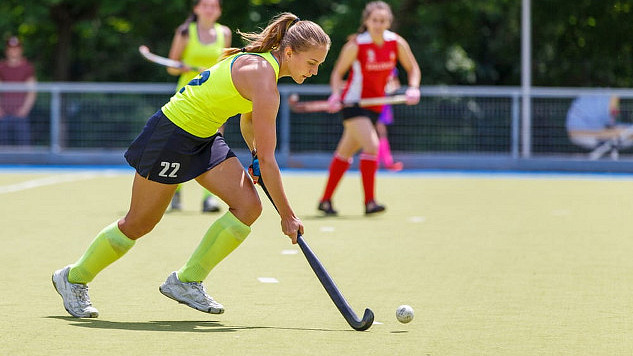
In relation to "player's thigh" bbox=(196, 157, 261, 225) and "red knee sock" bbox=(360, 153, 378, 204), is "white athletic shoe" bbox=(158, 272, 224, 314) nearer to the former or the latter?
"player's thigh" bbox=(196, 157, 261, 225)

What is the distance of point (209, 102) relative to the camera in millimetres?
6047

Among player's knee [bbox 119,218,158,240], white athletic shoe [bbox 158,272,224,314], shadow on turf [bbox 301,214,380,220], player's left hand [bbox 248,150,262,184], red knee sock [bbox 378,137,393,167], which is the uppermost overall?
player's left hand [bbox 248,150,262,184]

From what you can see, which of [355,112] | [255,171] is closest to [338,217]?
[355,112]

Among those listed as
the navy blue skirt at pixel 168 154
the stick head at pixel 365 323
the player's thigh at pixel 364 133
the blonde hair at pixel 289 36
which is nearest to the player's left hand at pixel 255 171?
the navy blue skirt at pixel 168 154

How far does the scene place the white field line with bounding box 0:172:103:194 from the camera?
14.3 metres

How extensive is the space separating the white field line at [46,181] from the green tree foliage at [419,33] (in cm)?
490

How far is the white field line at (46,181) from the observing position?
47.0ft

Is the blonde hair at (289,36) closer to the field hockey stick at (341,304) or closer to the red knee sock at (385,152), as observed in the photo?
the field hockey stick at (341,304)

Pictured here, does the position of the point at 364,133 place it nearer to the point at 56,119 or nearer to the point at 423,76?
the point at 56,119

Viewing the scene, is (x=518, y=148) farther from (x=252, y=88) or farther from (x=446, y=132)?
(x=252, y=88)

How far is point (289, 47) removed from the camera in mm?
5957

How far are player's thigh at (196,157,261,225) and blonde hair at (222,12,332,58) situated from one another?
57 centimetres

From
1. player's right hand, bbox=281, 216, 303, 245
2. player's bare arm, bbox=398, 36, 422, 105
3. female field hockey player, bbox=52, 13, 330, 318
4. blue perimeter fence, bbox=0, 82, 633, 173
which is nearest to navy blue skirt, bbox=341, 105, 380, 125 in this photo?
player's bare arm, bbox=398, 36, 422, 105

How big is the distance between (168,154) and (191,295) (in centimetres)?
68
